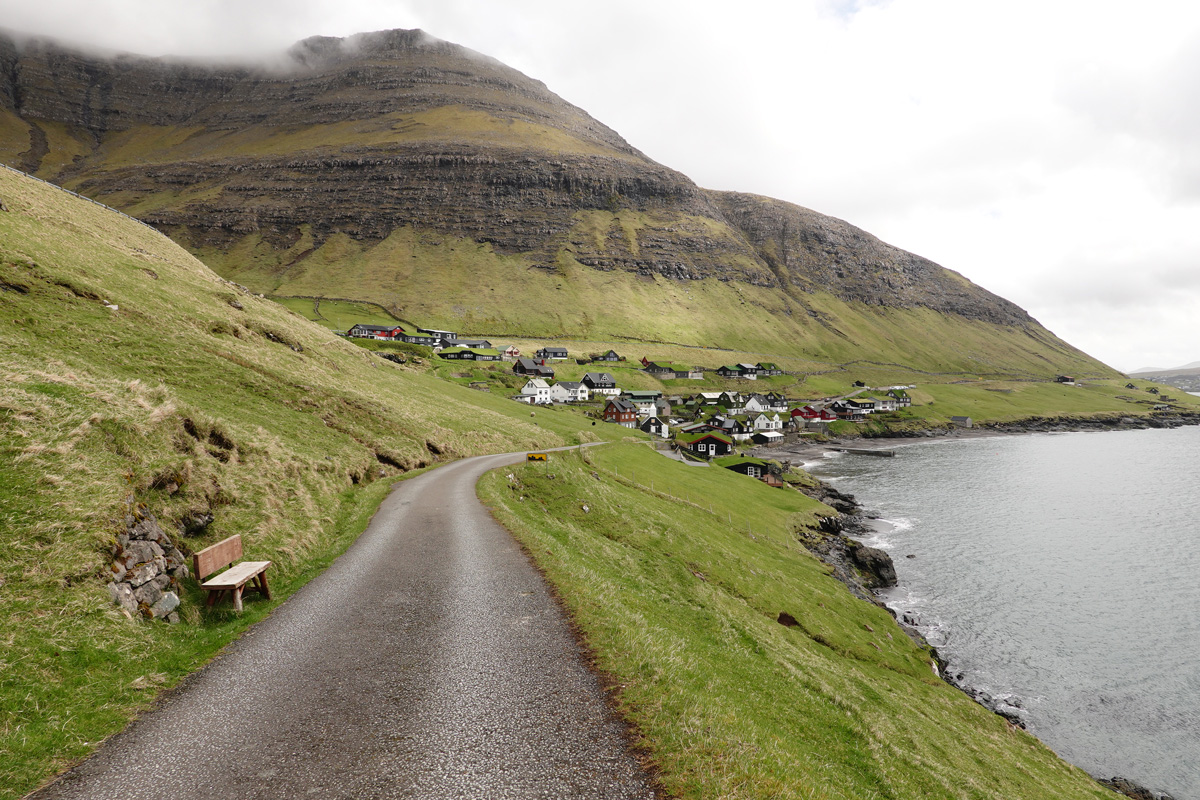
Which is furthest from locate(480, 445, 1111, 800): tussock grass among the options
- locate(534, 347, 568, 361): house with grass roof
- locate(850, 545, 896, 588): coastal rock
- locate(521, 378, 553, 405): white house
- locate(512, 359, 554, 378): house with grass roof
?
locate(534, 347, 568, 361): house with grass roof

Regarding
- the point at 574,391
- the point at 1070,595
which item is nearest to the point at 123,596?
the point at 1070,595

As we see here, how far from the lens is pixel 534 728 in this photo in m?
8.70

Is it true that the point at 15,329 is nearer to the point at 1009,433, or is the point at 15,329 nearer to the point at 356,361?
the point at 356,361

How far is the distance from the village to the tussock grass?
56652 millimetres

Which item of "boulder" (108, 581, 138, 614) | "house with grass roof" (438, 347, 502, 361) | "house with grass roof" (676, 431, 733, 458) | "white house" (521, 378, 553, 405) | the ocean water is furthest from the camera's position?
"house with grass roof" (438, 347, 502, 361)

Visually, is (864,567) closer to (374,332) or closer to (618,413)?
(618,413)

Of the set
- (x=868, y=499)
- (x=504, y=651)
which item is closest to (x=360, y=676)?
(x=504, y=651)

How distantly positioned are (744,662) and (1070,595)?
53.2 meters

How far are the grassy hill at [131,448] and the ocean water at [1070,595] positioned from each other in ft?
144

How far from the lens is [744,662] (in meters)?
16.9

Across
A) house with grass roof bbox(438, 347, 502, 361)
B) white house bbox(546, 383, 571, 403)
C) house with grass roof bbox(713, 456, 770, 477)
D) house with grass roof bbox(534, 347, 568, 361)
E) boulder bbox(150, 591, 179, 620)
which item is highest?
house with grass roof bbox(534, 347, 568, 361)

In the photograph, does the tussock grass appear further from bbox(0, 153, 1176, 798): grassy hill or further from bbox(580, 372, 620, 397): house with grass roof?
bbox(580, 372, 620, 397): house with grass roof

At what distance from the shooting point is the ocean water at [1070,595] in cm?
3200

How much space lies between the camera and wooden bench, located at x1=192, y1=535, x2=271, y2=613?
13203 mm
